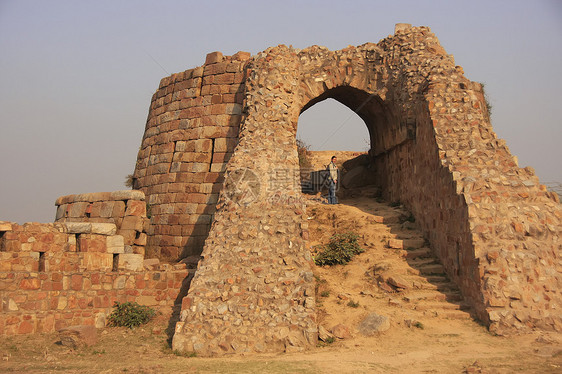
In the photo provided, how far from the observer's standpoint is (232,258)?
8.26 m

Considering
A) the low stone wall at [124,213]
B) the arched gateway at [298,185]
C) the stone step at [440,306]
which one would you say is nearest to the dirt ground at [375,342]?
the stone step at [440,306]

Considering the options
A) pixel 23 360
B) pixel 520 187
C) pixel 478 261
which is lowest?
pixel 23 360

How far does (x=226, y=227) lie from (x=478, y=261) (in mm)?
4516

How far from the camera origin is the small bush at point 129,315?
8688 mm

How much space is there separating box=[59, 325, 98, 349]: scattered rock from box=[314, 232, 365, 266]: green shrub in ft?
14.0

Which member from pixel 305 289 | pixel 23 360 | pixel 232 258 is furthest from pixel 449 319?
pixel 23 360

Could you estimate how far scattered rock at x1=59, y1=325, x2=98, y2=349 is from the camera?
738cm

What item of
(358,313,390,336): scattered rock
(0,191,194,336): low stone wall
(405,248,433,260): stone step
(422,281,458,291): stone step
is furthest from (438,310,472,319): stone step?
(0,191,194,336): low stone wall

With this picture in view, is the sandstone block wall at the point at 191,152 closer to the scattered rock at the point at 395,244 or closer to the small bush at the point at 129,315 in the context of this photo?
the small bush at the point at 129,315

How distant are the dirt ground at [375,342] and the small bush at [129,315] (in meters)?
0.19

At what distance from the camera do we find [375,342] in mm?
6871

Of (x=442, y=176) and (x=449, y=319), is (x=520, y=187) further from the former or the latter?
(x=449, y=319)

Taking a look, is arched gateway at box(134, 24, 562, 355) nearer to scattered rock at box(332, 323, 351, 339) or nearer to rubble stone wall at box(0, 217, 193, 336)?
scattered rock at box(332, 323, 351, 339)

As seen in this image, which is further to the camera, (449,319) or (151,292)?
(151,292)
